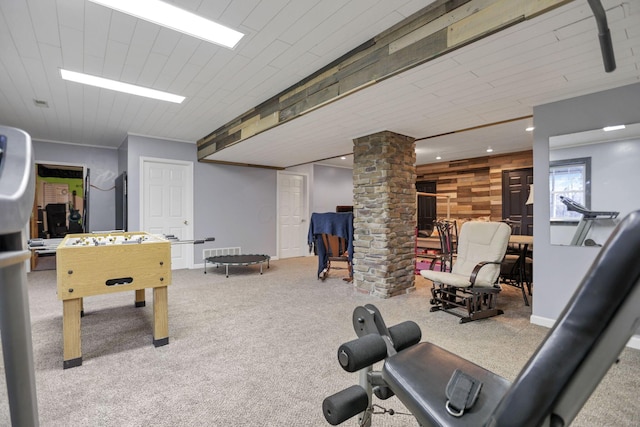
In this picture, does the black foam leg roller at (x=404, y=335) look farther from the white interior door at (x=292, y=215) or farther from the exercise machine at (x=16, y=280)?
the white interior door at (x=292, y=215)

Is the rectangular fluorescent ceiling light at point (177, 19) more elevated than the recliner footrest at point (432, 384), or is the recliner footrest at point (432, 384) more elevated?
the rectangular fluorescent ceiling light at point (177, 19)

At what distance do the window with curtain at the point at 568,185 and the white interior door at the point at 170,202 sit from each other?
5737mm

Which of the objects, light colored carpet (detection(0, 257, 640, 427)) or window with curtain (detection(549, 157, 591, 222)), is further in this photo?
window with curtain (detection(549, 157, 591, 222))

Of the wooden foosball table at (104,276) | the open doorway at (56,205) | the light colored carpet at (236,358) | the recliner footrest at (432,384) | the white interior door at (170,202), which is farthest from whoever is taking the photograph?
the open doorway at (56,205)

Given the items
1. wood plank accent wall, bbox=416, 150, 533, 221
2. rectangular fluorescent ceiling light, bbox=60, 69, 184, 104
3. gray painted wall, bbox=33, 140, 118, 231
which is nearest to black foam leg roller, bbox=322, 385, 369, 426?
rectangular fluorescent ceiling light, bbox=60, 69, 184, 104

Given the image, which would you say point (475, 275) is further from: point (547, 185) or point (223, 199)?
point (223, 199)

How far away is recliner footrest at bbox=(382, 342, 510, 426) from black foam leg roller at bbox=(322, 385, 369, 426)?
106 mm

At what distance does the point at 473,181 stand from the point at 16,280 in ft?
27.5

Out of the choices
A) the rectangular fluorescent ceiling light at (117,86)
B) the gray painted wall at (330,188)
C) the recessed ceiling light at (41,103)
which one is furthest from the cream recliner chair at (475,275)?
the recessed ceiling light at (41,103)

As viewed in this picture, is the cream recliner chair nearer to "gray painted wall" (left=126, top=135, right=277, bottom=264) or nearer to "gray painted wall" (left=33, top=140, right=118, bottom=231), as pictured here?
"gray painted wall" (left=126, top=135, right=277, bottom=264)

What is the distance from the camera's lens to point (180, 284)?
4750 mm

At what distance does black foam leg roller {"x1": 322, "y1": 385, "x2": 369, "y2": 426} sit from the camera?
94 cm

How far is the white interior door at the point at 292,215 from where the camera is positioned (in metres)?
7.52

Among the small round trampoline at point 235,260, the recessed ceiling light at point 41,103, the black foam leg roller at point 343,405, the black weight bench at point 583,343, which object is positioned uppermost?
the recessed ceiling light at point 41,103
